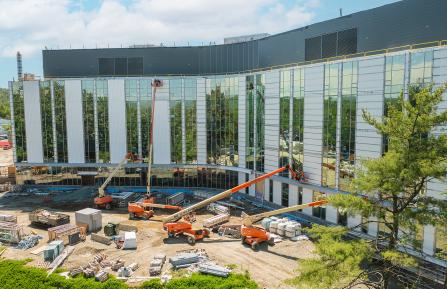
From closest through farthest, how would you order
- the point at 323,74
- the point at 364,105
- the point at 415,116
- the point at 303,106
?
the point at 415,116, the point at 364,105, the point at 323,74, the point at 303,106

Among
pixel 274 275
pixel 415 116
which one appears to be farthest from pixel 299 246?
pixel 415 116

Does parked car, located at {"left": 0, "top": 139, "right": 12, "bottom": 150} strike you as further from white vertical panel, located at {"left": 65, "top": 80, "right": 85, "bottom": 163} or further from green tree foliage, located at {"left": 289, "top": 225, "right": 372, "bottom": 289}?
green tree foliage, located at {"left": 289, "top": 225, "right": 372, "bottom": 289}

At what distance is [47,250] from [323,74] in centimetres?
2831

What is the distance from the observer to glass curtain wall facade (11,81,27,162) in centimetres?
5009

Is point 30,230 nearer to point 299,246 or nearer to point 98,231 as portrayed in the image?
point 98,231

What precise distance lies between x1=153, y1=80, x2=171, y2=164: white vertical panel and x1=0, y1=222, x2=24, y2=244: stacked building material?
66.7ft

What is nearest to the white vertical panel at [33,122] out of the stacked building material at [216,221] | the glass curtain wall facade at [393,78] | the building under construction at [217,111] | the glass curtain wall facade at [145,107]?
the building under construction at [217,111]

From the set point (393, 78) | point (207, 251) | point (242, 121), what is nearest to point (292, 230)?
point (207, 251)

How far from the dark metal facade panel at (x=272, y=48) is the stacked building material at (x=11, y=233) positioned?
27.5 metres

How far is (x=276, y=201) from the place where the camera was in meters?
42.0

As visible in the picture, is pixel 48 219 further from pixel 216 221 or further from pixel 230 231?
pixel 230 231

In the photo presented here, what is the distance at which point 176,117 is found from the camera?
49.2 m

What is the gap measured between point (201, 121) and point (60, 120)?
1932cm

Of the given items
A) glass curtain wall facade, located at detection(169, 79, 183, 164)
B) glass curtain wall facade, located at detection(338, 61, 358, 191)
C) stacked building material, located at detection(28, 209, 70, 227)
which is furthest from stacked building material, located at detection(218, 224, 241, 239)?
glass curtain wall facade, located at detection(169, 79, 183, 164)
